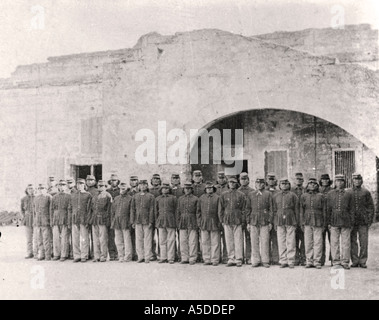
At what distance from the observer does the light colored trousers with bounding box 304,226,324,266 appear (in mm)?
8586

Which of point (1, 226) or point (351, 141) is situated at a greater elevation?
point (351, 141)

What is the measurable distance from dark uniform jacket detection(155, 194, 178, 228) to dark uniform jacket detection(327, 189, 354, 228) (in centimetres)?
273

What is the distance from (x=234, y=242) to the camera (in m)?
8.96

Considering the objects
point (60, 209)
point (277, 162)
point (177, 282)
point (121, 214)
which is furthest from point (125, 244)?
point (277, 162)

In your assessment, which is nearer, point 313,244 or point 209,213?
point 313,244

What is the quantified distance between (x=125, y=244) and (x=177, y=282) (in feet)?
6.50

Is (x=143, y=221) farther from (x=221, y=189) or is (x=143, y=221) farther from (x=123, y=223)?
(x=221, y=189)

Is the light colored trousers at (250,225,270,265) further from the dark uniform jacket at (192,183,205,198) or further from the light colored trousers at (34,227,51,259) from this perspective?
the light colored trousers at (34,227,51,259)

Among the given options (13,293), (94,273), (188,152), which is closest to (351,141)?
(188,152)

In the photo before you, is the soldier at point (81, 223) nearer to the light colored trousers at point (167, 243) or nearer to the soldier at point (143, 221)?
the soldier at point (143, 221)

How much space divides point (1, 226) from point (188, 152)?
9.16 meters

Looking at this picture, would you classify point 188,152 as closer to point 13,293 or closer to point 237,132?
point 237,132

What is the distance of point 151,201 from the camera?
938cm
